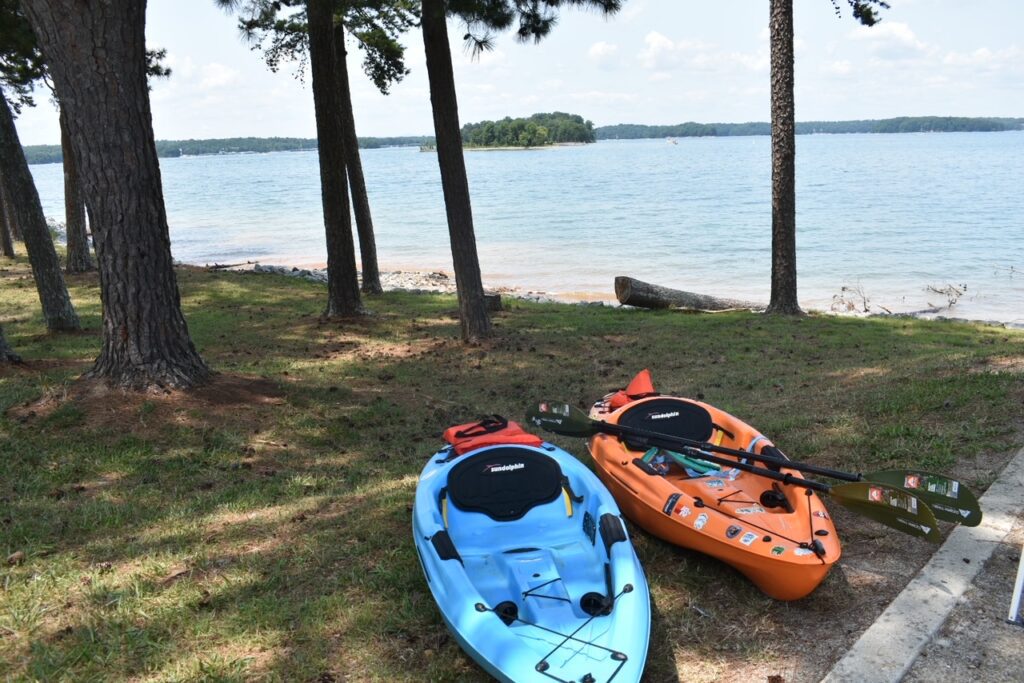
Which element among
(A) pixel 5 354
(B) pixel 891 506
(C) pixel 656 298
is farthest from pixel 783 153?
(A) pixel 5 354

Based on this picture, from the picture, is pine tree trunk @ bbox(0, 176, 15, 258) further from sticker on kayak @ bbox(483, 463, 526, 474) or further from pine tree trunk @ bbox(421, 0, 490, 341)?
sticker on kayak @ bbox(483, 463, 526, 474)

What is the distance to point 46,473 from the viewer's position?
17.5ft

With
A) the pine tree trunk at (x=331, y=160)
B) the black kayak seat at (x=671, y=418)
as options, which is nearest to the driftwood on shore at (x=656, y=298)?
the pine tree trunk at (x=331, y=160)

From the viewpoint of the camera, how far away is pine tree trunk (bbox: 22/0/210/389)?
5.80m

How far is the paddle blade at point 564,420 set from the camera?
5366 mm

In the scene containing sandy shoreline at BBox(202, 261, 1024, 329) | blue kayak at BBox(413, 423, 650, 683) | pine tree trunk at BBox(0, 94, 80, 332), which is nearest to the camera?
blue kayak at BBox(413, 423, 650, 683)

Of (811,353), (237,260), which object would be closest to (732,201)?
(237,260)

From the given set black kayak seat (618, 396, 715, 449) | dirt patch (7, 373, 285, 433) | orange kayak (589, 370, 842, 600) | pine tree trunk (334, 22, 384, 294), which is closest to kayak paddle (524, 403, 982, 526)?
orange kayak (589, 370, 842, 600)

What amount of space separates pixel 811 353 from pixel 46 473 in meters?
8.10

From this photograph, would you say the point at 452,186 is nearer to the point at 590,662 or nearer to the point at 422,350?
the point at 422,350

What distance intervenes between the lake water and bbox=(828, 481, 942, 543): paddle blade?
502 inches

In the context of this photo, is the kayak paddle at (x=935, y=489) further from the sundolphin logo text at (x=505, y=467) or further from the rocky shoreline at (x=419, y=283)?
the rocky shoreline at (x=419, y=283)

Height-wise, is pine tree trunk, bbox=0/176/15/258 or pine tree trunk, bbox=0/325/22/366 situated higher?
pine tree trunk, bbox=0/176/15/258

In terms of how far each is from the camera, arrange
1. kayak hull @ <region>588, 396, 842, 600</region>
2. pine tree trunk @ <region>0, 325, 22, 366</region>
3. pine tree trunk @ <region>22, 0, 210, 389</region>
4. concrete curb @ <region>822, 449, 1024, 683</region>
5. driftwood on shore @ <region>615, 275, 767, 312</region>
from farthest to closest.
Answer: driftwood on shore @ <region>615, 275, 767, 312</region>, pine tree trunk @ <region>0, 325, 22, 366</region>, pine tree trunk @ <region>22, 0, 210, 389</region>, kayak hull @ <region>588, 396, 842, 600</region>, concrete curb @ <region>822, 449, 1024, 683</region>
